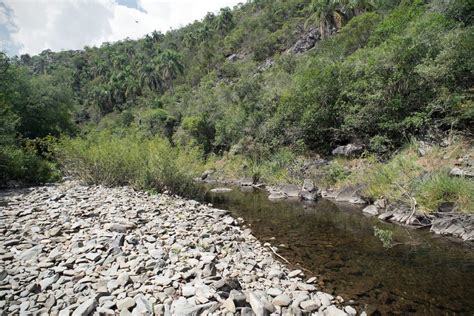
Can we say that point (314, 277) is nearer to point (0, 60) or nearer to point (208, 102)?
point (0, 60)

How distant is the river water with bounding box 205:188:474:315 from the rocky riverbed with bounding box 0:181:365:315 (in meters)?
0.82

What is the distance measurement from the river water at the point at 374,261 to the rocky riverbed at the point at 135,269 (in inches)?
32.1

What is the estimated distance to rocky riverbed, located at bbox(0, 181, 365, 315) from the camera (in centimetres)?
530

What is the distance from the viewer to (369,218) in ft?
46.2

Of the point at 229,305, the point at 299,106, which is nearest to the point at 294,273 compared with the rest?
the point at 229,305

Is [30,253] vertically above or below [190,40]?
below

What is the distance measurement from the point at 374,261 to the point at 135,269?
708 centimetres

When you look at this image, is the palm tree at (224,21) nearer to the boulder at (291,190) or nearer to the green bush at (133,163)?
the boulder at (291,190)

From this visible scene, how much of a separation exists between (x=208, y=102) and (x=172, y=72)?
34681 millimetres

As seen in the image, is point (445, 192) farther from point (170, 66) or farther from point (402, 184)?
point (170, 66)

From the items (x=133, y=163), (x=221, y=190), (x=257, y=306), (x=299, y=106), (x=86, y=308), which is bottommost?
(x=221, y=190)

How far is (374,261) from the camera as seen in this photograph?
9062mm

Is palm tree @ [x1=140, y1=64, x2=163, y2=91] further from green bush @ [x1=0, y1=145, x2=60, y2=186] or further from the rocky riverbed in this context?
the rocky riverbed

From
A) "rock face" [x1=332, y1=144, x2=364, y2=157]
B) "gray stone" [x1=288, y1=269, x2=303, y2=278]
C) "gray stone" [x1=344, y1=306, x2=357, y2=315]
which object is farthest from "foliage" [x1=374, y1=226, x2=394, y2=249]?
"rock face" [x1=332, y1=144, x2=364, y2=157]
